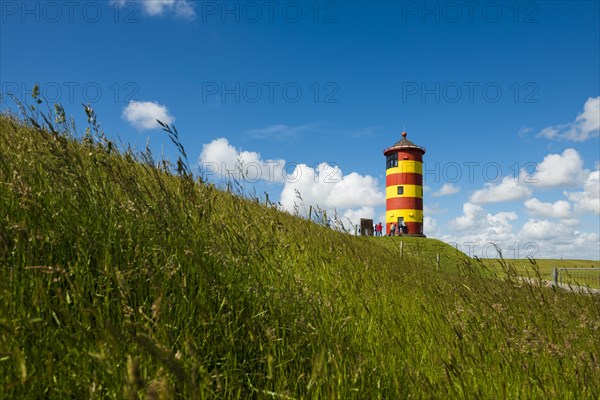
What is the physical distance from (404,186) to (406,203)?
165cm

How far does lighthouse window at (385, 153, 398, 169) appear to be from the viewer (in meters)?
35.5

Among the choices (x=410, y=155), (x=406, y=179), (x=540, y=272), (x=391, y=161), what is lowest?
(x=540, y=272)

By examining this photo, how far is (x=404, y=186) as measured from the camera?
33531 millimetres

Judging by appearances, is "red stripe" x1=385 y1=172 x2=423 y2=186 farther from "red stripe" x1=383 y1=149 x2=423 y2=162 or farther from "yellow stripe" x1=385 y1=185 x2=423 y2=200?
"red stripe" x1=383 y1=149 x2=423 y2=162

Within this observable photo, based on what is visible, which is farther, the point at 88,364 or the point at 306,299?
the point at 306,299

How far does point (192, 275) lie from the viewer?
202cm

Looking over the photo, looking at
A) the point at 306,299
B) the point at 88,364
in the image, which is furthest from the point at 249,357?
the point at 88,364

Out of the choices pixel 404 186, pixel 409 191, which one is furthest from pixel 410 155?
pixel 409 191

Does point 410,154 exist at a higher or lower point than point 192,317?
higher

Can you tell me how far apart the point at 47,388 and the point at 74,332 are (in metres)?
0.32

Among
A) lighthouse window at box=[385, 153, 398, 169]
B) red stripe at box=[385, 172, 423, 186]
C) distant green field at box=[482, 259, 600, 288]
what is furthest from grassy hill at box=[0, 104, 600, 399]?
lighthouse window at box=[385, 153, 398, 169]

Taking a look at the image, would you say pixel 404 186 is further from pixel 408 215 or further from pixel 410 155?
pixel 410 155

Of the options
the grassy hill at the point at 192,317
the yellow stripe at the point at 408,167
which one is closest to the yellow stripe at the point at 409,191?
the yellow stripe at the point at 408,167

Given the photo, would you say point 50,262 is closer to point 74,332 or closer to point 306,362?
point 74,332
